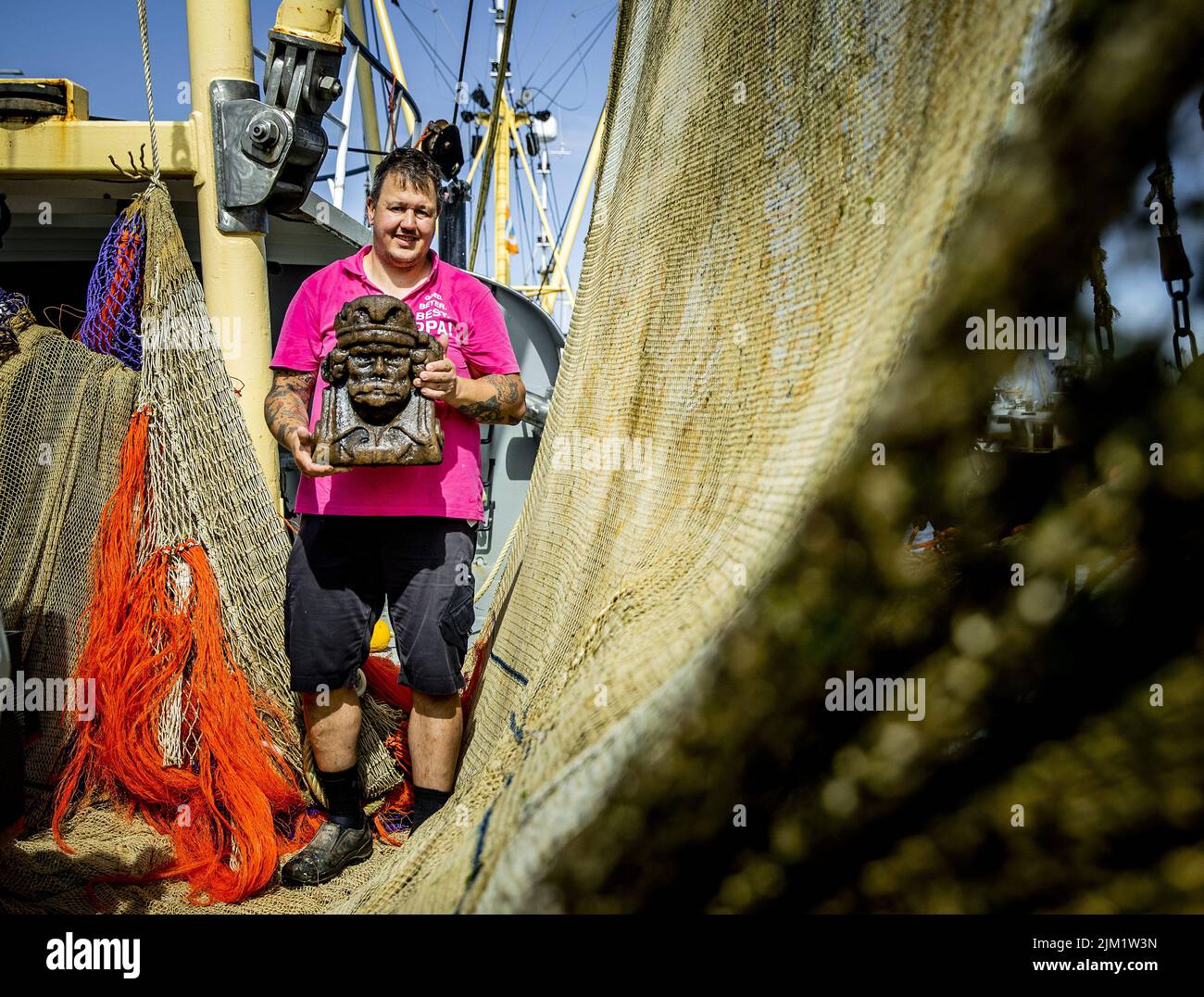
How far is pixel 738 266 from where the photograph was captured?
1.60 m

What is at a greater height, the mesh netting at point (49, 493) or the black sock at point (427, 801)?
the mesh netting at point (49, 493)

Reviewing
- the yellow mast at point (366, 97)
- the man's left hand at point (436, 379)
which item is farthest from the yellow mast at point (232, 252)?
the yellow mast at point (366, 97)

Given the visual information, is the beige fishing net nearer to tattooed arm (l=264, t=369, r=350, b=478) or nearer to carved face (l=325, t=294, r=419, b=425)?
carved face (l=325, t=294, r=419, b=425)

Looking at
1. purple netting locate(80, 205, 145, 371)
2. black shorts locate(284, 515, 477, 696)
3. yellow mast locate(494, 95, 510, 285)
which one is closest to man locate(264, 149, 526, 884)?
black shorts locate(284, 515, 477, 696)

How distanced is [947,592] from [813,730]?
0.24m

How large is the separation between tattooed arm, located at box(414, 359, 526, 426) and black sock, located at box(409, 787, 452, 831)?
1056mm

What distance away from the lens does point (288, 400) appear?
8.47ft

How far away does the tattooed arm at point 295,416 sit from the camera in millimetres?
2359

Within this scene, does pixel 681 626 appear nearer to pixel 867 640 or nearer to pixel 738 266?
pixel 867 640

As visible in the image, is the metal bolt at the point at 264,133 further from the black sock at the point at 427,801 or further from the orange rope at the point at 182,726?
the black sock at the point at 427,801

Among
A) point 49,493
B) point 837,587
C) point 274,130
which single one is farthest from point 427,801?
point 274,130

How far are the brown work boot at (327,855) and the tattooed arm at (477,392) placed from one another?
126 centimetres

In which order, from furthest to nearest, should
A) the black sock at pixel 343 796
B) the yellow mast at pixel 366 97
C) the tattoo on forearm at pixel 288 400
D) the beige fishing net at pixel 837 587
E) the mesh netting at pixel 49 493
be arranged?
the yellow mast at pixel 366 97, the mesh netting at pixel 49 493, the black sock at pixel 343 796, the tattoo on forearm at pixel 288 400, the beige fishing net at pixel 837 587

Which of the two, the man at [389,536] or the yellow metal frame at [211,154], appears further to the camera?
the yellow metal frame at [211,154]
